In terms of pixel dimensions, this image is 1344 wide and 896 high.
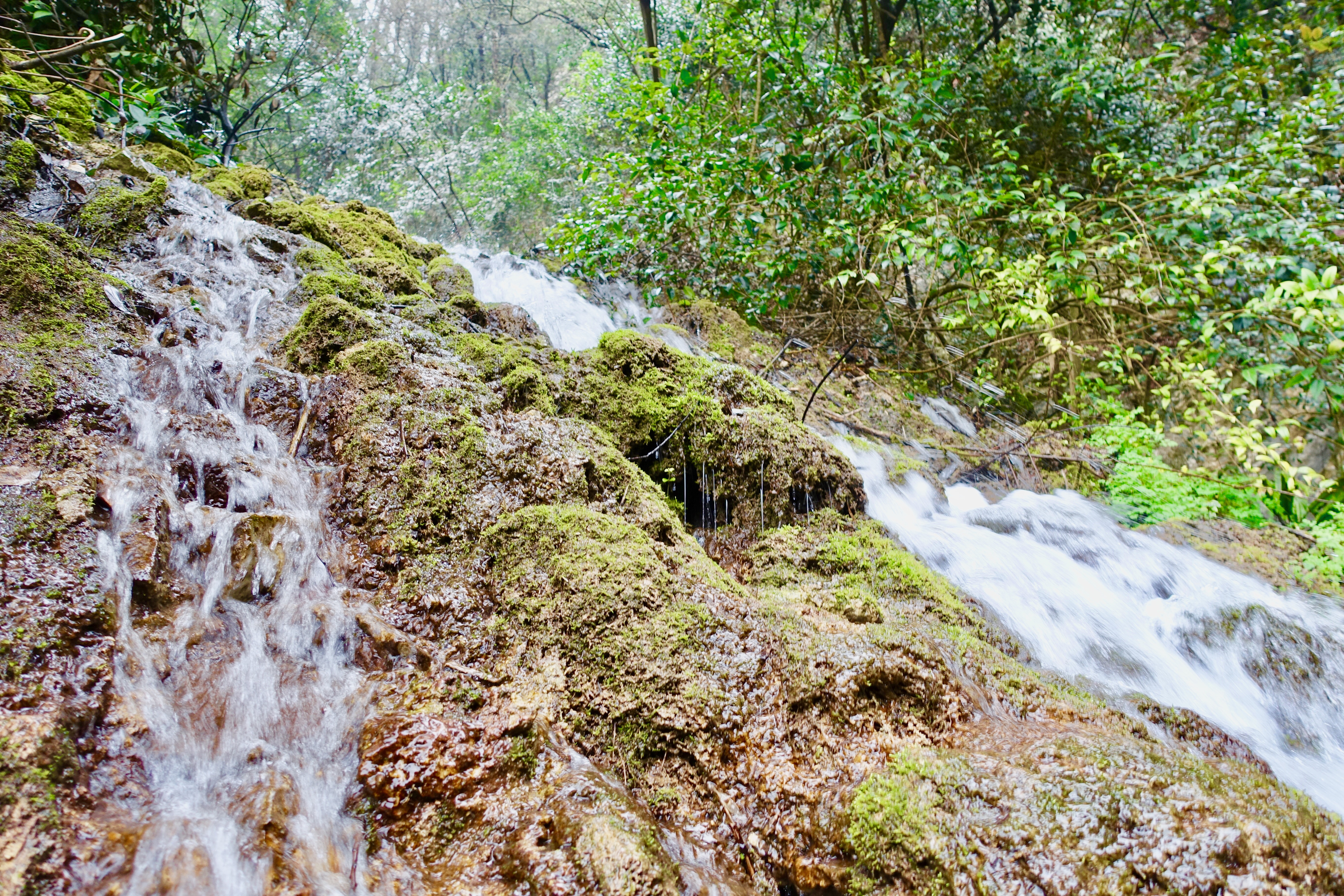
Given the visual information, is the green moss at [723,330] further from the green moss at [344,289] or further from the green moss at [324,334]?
the green moss at [324,334]

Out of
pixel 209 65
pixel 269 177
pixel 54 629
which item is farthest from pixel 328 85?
pixel 54 629

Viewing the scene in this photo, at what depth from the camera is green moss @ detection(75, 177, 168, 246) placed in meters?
4.54

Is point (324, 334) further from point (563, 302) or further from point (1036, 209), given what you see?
point (1036, 209)

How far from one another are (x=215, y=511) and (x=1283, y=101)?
10.6m

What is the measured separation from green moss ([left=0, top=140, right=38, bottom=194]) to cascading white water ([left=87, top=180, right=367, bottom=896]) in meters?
2.17

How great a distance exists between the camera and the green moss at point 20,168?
442 cm

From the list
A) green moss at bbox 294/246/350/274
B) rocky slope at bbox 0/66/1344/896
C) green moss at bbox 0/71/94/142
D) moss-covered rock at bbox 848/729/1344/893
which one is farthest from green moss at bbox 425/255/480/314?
moss-covered rock at bbox 848/729/1344/893

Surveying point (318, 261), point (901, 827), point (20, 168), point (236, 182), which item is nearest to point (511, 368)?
point (318, 261)

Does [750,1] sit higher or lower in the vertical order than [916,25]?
lower

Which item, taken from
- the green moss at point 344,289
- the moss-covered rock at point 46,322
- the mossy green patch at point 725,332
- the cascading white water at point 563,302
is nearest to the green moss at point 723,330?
the mossy green patch at point 725,332

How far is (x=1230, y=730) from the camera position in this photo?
3070 mm

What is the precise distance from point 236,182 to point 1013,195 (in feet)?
24.5

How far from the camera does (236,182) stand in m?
6.84

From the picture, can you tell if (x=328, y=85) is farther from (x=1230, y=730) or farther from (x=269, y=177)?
(x=1230, y=730)
